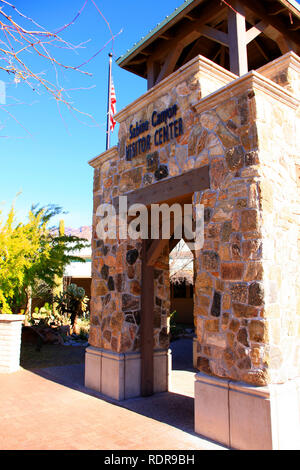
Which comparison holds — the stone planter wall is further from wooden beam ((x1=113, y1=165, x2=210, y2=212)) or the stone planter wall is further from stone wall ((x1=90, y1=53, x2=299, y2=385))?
stone wall ((x1=90, y1=53, x2=299, y2=385))

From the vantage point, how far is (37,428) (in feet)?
17.7

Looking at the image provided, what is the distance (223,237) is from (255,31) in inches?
168

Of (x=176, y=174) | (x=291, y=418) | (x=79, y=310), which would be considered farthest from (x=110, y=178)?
(x=79, y=310)

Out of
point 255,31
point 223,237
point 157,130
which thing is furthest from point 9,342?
point 255,31

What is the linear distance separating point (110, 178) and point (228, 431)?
552cm

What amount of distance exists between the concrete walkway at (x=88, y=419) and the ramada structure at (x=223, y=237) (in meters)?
0.41

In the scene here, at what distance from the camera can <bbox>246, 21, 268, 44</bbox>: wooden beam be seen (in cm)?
650

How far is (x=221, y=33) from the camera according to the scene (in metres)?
6.73

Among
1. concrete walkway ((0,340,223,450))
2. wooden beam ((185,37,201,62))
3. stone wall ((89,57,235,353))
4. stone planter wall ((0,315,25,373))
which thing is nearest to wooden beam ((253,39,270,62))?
wooden beam ((185,37,201,62))

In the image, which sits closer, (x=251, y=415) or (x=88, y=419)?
(x=251, y=415)

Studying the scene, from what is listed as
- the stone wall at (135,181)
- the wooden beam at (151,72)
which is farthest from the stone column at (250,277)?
the wooden beam at (151,72)

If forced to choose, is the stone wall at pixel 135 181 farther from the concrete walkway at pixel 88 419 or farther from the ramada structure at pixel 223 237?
the concrete walkway at pixel 88 419

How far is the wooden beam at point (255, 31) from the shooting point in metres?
6.50

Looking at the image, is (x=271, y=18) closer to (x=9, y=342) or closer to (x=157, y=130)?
(x=157, y=130)
